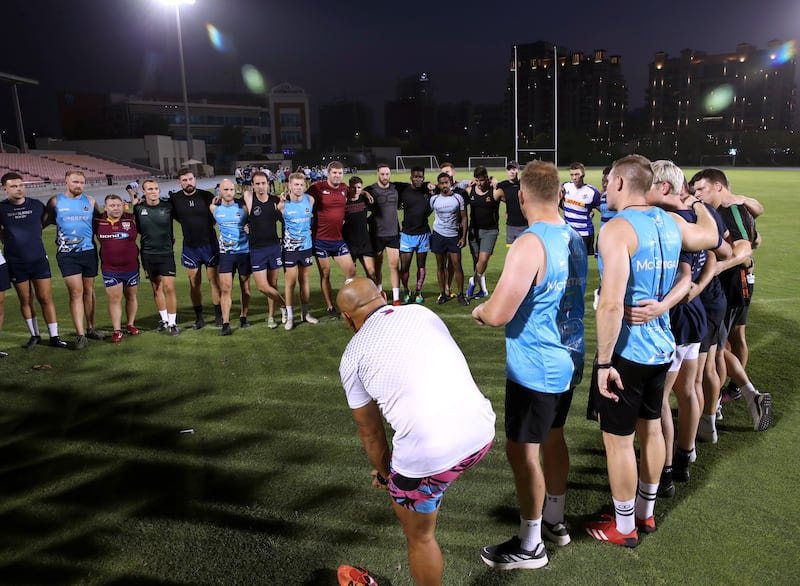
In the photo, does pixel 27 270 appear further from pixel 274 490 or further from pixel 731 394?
pixel 731 394

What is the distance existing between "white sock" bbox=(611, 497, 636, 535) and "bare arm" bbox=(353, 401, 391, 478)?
148 cm

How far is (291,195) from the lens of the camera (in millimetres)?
8180

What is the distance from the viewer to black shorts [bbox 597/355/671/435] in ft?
10.2

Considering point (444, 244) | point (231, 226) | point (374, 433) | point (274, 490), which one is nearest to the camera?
point (374, 433)

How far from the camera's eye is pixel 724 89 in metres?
121

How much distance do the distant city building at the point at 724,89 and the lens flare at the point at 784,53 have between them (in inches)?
8.5

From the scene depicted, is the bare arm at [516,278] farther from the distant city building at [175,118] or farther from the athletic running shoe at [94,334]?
the distant city building at [175,118]

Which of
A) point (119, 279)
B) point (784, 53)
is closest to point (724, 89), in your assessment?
point (784, 53)

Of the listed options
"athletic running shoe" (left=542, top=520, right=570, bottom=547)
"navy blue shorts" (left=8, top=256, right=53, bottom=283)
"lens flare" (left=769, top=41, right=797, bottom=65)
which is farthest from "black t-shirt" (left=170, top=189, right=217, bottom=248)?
"lens flare" (left=769, top=41, right=797, bottom=65)

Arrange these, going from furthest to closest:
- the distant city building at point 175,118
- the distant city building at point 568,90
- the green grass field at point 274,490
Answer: the distant city building at point 568,90 → the distant city building at point 175,118 → the green grass field at point 274,490

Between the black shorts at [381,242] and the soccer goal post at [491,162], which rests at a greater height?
the soccer goal post at [491,162]

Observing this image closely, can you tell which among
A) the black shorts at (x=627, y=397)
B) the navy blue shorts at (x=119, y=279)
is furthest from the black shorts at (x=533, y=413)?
the navy blue shorts at (x=119, y=279)

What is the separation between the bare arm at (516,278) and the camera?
2.78m

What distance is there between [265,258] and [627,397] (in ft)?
19.5
